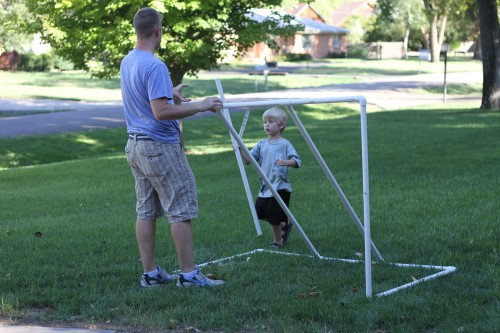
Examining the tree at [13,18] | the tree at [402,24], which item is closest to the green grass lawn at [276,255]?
the tree at [13,18]

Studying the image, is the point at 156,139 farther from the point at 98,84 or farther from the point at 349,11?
the point at 349,11

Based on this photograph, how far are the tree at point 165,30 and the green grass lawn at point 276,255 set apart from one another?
2210mm

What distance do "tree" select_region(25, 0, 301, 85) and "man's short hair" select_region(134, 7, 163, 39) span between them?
28.2ft

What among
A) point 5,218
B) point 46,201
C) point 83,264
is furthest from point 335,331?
point 46,201

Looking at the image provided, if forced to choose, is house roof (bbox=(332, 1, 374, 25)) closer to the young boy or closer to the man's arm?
the young boy

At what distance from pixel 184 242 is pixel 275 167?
172cm

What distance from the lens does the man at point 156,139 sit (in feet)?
19.0

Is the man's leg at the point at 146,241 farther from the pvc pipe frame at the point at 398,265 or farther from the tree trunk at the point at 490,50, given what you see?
the tree trunk at the point at 490,50

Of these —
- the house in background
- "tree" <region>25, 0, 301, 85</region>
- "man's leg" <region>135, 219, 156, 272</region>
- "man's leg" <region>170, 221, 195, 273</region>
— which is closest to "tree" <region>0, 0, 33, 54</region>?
"tree" <region>25, 0, 301, 85</region>

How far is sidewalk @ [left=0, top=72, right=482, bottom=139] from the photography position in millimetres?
24641

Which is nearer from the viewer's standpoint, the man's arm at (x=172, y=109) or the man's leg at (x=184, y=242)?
the man's arm at (x=172, y=109)

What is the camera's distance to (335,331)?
16.4 feet

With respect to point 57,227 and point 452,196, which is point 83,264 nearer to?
point 57,227

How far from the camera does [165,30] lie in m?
15.7
